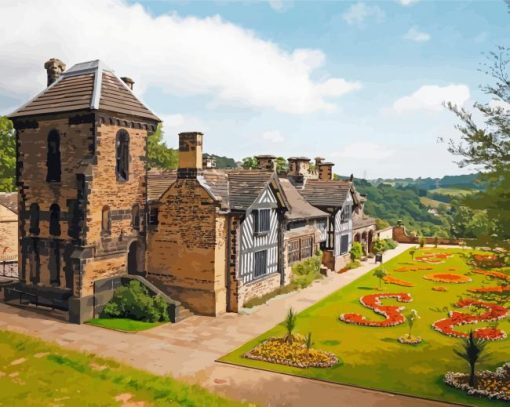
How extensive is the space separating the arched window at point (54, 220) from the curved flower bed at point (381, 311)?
50.1 ft

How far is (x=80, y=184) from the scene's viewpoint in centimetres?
2236

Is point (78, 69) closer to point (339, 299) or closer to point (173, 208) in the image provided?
point (173, 208)

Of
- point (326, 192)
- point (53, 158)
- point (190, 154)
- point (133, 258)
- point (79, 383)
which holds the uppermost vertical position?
point (190, 154)

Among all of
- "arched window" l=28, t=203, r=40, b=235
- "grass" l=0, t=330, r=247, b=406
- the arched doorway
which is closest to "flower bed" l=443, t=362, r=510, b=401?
"grass" l=0, t=330, r=247, b=406

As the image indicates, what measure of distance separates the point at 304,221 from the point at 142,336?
57.5 feet

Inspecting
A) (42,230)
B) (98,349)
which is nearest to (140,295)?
(98,349)

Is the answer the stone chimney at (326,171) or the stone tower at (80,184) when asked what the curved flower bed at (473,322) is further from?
the stone chimney at (326,171)

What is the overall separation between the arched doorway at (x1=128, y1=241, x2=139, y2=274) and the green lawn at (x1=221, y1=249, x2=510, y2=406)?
362 inches

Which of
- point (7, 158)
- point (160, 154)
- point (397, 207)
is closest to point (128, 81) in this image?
point (7, 158)

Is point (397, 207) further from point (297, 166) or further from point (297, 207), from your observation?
point (297, 207)

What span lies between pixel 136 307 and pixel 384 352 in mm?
11787

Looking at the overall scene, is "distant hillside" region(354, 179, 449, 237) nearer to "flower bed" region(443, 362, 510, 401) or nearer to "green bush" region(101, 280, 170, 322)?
"green bush" region(101, 280, 170, 322)

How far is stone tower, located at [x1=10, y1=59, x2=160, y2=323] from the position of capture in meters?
22.6

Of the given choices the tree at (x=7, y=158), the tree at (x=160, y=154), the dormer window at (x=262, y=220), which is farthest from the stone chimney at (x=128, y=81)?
the tree at (x=160, y=154)
